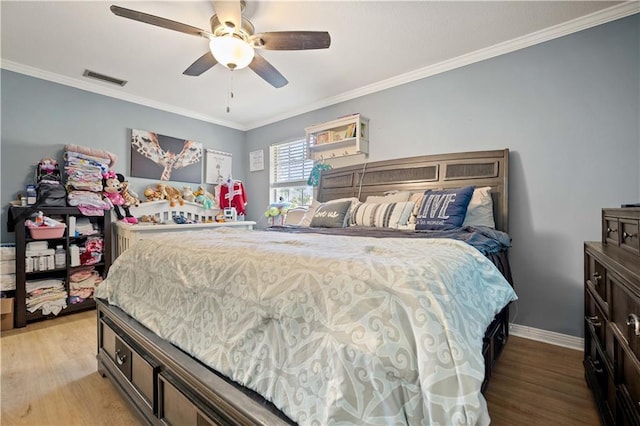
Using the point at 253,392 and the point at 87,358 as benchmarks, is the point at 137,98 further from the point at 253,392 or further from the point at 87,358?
the point at 253,392

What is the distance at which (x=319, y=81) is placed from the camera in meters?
3.15

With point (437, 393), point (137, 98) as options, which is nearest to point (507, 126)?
point (437, 393)

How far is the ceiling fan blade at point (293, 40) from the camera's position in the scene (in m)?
1.81

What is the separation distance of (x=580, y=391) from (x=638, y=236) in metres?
1.02

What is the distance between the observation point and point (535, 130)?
91.1 inches

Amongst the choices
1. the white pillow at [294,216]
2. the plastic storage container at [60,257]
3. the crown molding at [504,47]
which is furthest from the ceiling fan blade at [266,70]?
the plastic storage container at [60,257]

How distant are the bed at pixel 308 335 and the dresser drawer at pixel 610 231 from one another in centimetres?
71

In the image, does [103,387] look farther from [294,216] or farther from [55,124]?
[55,124]

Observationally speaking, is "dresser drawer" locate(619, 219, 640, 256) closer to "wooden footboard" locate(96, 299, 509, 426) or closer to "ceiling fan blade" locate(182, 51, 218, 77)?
"wooden footboard" locate(96, 299, 509, 426)

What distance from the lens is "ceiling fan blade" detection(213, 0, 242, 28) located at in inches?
66.7

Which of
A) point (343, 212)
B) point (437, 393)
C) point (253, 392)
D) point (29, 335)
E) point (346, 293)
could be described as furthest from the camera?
point (343, 212)

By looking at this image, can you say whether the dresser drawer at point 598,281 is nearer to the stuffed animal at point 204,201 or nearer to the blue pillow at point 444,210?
the blue pillow at point 444,210

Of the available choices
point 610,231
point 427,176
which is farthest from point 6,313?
point 610,231

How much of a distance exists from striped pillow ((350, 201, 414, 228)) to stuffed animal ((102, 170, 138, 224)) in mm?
2591
